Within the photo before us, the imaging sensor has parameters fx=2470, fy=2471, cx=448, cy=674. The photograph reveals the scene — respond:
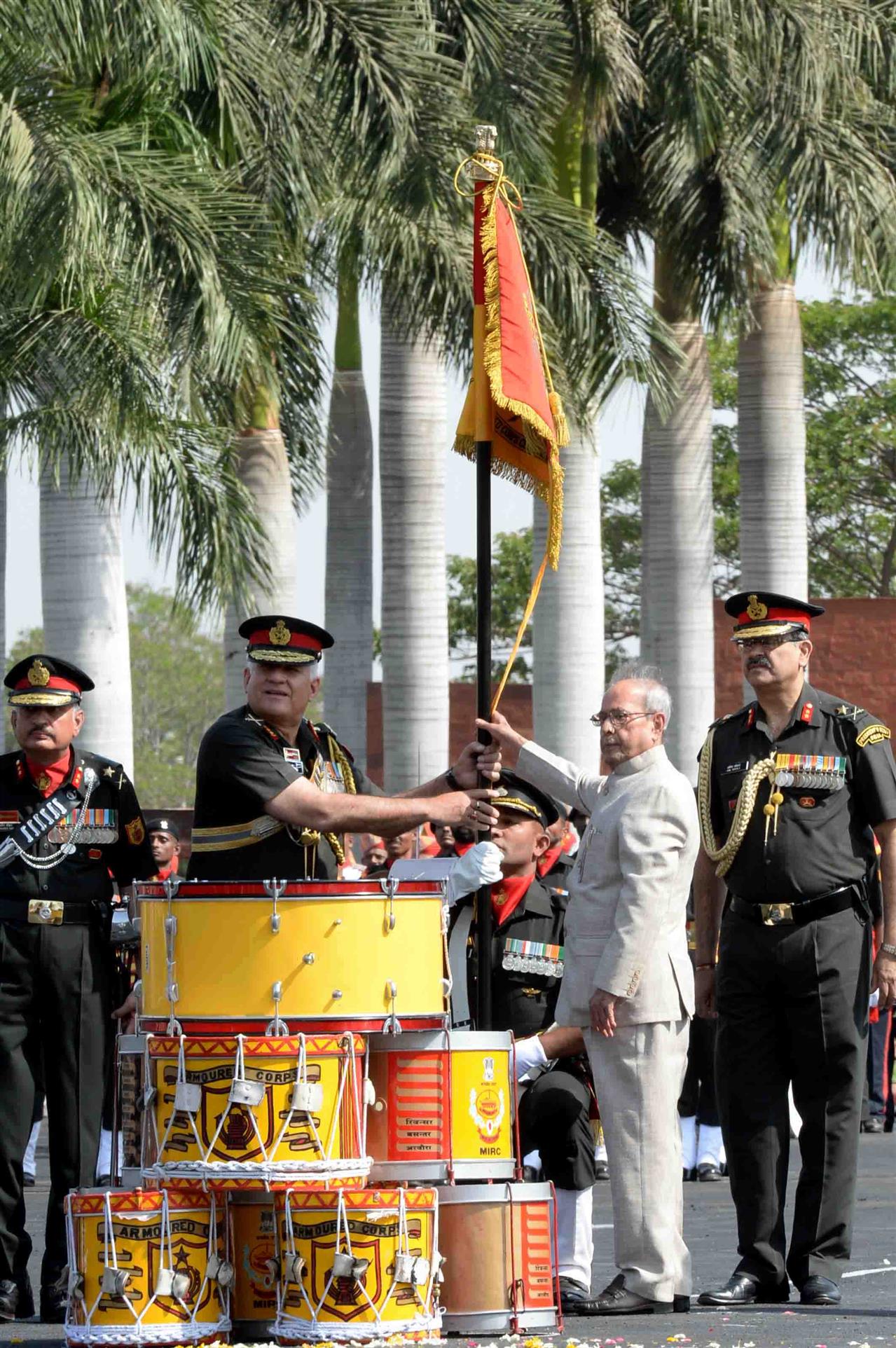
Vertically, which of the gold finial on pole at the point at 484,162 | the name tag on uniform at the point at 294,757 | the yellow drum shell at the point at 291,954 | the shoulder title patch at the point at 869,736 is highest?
the gold finial on pole at the point at 484,162

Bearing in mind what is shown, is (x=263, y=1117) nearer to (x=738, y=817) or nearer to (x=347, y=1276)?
(x=347, y=1276)

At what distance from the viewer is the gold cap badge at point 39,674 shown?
895 centimetres

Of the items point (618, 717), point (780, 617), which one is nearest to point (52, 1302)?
point (618, 717)

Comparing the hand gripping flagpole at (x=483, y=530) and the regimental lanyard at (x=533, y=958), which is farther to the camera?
→ the regimental lanyard at (x=533, y=958)

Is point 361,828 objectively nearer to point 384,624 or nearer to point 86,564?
point 86,564

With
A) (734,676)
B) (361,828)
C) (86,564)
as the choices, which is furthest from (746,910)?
(734,676)

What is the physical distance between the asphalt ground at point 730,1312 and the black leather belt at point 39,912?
1.38m

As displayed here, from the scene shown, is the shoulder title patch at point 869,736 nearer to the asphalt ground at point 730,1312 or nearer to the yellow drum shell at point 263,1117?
the asphalt ground at point 730,1312

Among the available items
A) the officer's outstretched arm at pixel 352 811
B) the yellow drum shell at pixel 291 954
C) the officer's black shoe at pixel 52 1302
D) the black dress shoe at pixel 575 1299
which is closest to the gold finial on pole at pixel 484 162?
the officer's outstretched arm at pixel 352 811

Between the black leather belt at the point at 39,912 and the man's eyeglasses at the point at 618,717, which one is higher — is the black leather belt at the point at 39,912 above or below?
below

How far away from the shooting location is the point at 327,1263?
286 inches

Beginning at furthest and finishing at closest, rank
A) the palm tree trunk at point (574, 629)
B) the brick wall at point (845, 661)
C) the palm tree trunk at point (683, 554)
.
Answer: the brick wall at point (845, 661) → the palm tree trunk at point (683, 554) → the palm tree trunk at point (574, 629)

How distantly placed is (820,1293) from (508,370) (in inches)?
133

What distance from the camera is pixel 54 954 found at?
28.7 ft
